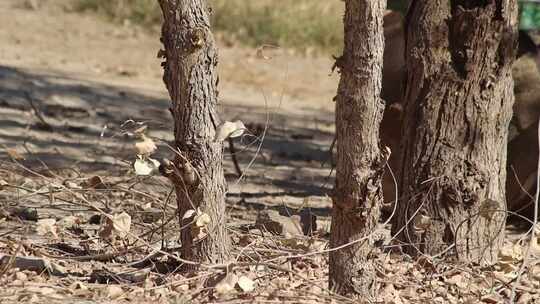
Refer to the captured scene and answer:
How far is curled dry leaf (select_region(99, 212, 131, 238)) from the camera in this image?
3.95m

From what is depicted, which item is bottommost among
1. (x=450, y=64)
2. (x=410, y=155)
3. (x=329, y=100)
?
(x=329, y=100)

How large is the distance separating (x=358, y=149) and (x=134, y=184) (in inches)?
43.4

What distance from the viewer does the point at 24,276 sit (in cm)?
398

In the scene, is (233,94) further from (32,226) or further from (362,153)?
(362,153)

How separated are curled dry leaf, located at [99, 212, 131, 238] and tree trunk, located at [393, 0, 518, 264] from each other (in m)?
1.27

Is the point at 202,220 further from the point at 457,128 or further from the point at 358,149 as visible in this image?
the point at 457,128

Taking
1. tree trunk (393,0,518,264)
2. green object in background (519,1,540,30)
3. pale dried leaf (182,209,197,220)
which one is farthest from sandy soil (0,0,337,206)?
green object in background (519,1,540,30)

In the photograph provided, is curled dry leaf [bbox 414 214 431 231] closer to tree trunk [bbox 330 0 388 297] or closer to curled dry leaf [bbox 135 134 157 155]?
tree trunk [bbox 330 0 388 297]

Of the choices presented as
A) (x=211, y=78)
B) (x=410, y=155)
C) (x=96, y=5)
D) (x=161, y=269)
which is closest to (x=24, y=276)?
(x=161, y=269)

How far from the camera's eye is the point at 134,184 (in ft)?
14.6

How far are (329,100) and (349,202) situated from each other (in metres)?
6.47

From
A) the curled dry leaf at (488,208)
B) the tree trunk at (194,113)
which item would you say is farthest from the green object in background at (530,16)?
the tree trunk at (194,113)

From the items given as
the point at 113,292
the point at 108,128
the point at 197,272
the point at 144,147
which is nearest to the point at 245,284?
the point at 197,272

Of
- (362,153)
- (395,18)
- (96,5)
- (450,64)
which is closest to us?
(362,153)
